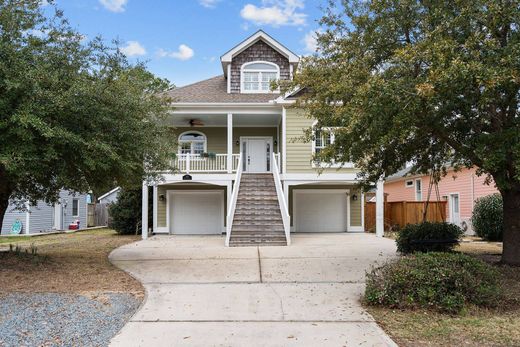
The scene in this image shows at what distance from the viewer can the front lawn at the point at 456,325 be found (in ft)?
16.8

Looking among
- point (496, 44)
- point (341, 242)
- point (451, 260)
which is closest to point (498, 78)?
point (496, 44)

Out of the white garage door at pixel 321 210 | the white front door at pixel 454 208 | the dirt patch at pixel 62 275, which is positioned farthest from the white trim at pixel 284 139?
the white front door at pixel 454 208

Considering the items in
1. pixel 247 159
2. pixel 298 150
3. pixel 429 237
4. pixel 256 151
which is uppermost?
pixel 256 151

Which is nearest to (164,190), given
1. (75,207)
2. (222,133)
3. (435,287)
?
(222,133)

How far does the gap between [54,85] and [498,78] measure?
25.3 feet

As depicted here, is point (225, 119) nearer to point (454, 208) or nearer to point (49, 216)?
point (454, 208)

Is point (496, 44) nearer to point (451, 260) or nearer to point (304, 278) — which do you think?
point (451, 260)

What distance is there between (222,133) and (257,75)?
3.14 m

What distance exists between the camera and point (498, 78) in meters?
6.36

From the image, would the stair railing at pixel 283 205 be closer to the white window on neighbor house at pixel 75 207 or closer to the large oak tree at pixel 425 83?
the large oak tree at pixel 425 83

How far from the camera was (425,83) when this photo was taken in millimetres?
6637

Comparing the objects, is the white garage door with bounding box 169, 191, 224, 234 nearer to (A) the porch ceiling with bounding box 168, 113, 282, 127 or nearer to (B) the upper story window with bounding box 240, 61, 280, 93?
(A) the porch ceiling with bounding box 168, 113, 282, 127

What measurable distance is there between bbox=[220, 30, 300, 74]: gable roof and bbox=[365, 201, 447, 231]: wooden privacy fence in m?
8.07

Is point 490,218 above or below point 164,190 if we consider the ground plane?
below
